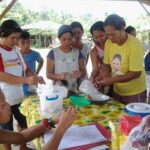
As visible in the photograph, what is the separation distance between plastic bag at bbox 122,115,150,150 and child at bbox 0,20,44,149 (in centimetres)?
119

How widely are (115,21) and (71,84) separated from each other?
0.73 meters

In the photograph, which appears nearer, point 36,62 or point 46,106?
point 46,106

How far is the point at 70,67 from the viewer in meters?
2.50

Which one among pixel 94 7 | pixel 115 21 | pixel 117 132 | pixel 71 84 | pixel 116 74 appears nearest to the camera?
pixel 117 132

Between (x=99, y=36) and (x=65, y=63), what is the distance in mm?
456

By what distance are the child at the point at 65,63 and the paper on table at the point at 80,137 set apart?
3.03 feet

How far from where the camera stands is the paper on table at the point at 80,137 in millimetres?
1273

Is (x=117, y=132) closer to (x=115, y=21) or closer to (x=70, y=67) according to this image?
(x=115, y=21)

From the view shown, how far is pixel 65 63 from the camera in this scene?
2.47m

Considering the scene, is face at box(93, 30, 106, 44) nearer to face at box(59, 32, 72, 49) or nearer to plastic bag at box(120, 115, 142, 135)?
face at box(59, 32, 72, 49)

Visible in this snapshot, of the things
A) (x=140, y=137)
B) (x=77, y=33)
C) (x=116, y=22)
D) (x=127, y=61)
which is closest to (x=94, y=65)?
(x=77, y=33)

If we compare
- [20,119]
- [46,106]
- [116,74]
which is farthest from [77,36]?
[46,106]

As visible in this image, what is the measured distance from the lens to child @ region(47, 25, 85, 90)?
7.80 feet

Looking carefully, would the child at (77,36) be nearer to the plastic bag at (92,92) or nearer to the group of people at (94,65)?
the group of people at (94,65)
